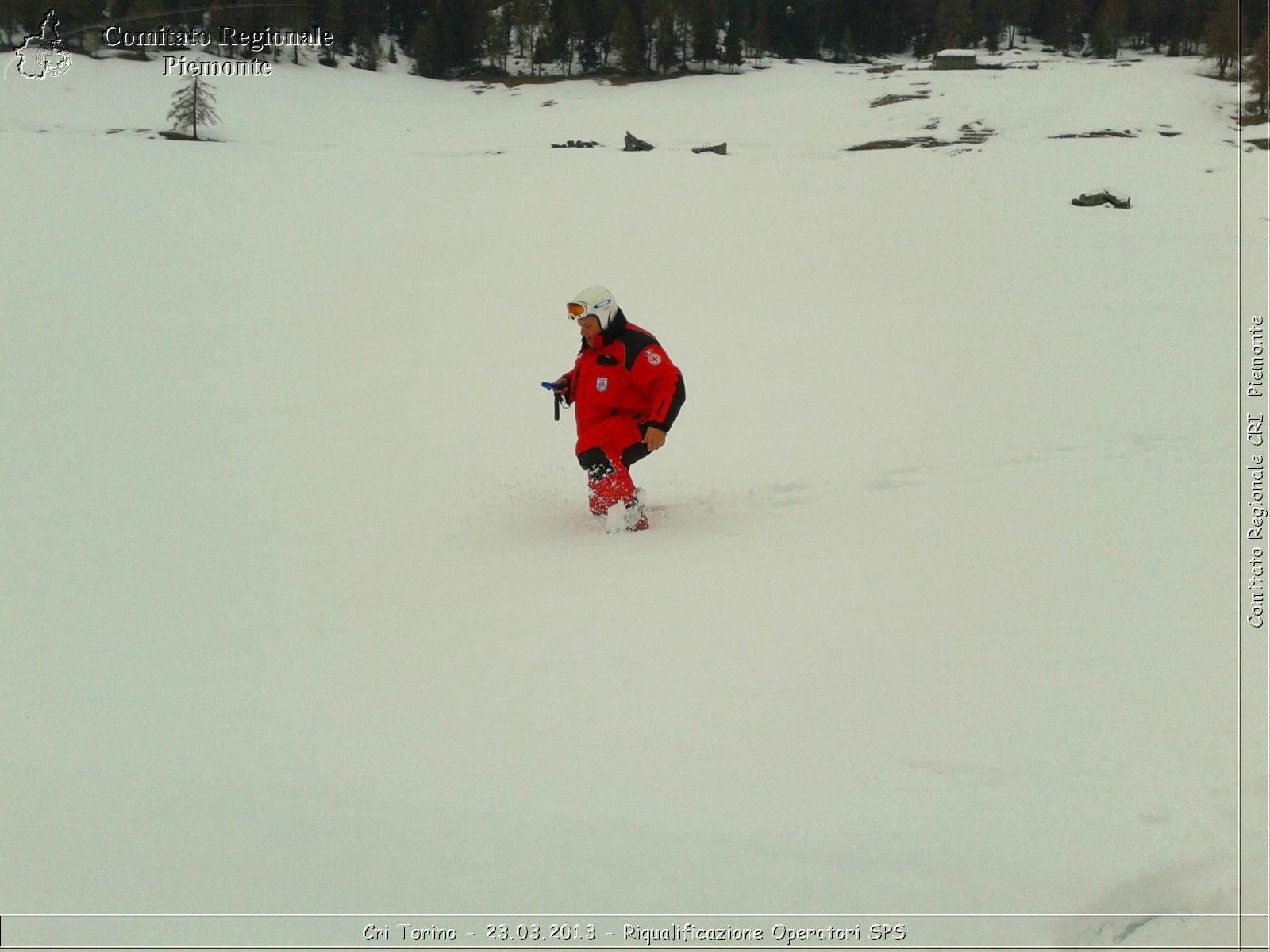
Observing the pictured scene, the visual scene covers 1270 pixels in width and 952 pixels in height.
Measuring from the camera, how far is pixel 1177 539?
5.11 meters

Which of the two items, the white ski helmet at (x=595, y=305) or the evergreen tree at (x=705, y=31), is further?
the evergreen tree at (x=705, y=31)

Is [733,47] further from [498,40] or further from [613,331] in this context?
[613,331]

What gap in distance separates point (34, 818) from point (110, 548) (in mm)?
2960

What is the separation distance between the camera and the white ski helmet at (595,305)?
573 centimetres

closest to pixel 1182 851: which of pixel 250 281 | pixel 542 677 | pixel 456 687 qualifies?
pixel 542 677

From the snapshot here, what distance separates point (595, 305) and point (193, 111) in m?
27.6

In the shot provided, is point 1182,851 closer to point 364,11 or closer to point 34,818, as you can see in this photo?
point 34,818

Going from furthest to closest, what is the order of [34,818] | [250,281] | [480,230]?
1. [480,230]
2. [250,281]
3. [34,818]

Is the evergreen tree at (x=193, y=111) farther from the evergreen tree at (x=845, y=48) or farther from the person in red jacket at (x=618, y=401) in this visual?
the evergreen tree at (x=845, y=48)

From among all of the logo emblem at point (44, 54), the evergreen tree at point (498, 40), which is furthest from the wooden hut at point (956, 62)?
the logo emblem at point (44, 54)

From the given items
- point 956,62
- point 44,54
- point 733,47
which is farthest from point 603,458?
point 733,47

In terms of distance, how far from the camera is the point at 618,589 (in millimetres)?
4766

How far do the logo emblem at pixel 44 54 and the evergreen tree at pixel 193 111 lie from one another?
259 inches

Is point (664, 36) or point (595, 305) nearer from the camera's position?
point (595, 305)
